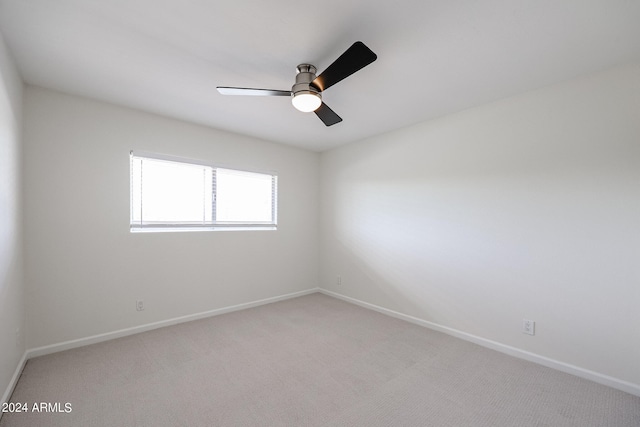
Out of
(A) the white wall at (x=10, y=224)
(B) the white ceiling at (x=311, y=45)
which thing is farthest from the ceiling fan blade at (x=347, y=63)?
(A) the white wall at (x=10, y=224)

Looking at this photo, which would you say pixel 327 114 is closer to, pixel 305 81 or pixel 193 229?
pixel 305 81

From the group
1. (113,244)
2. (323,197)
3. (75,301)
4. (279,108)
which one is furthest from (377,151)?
(75,301)

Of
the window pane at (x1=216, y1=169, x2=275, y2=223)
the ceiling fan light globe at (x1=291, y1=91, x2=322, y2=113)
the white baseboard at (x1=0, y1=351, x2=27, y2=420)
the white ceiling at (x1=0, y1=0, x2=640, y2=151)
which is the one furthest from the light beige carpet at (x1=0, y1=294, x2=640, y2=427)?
the white ceiling at (x1=0, y1=0, x2=640, y2=151)

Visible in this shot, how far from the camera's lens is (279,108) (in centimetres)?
276

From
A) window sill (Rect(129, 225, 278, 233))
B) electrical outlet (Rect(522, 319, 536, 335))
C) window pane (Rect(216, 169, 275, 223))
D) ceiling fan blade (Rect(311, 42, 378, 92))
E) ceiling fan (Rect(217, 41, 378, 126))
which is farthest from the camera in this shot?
window pane (Rect(216, 169, 275, 223))

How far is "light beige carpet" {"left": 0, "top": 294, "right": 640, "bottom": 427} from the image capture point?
5.51 ft

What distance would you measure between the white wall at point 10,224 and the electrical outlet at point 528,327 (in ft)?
12.7

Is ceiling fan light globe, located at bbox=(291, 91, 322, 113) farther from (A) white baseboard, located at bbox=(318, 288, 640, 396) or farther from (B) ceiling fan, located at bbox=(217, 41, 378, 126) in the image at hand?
(A) white baseboard, located at bbox=(318, 288, 640, 396)

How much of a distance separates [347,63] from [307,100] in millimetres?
404

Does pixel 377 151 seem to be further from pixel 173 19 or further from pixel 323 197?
pixel 173 19

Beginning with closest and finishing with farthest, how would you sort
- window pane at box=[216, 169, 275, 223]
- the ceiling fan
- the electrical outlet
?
the ceiling fan < the electrical outlet < window pane at box=[216, 169, 275, 223]

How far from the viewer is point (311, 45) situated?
1759mm

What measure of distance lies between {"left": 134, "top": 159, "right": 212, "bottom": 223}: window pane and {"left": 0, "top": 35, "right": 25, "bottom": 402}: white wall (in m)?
0.94

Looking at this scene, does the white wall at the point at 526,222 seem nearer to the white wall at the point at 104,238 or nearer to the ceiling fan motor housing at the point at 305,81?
the ceiling fan motor housing at the point at 305,81
